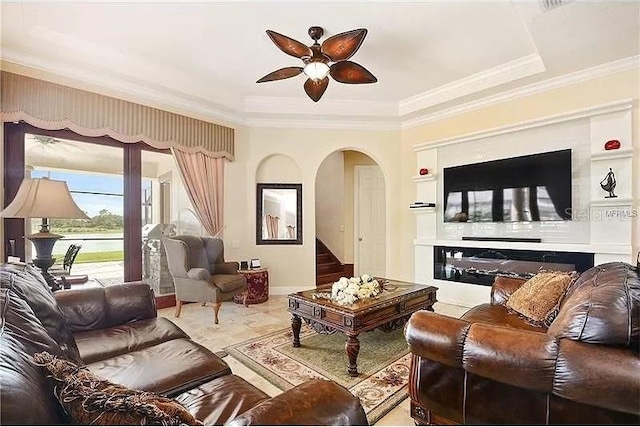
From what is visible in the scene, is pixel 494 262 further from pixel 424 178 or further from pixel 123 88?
pixel 123 88

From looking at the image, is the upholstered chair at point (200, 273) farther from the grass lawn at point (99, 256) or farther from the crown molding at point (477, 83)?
the crown molding at point (477, 83)

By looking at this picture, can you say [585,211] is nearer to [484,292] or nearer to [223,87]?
[484,292]

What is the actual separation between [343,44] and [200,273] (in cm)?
281

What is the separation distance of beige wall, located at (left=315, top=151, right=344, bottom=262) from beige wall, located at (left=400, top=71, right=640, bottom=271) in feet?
5.85

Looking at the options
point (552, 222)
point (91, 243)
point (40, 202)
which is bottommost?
point (91, 243)

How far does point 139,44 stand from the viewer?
132 inches

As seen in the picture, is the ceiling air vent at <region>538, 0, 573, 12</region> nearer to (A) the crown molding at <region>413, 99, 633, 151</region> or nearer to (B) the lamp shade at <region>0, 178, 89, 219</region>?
(A) the crown molding at <region>413, 99, 633, 151</region>

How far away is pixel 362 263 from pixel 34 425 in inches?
242

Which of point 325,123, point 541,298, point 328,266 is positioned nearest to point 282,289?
point 328,266

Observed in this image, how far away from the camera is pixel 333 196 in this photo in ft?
22.7

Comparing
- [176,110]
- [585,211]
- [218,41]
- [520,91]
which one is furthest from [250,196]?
[585,211]

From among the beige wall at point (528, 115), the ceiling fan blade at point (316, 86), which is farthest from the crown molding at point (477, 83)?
the ceiling fan blade at point (316, 86)

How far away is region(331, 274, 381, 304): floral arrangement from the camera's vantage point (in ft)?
8.96

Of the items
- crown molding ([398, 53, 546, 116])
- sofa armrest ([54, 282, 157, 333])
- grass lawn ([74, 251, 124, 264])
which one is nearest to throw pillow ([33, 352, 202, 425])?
sofa armrest ([54, 282, 157, 333])
